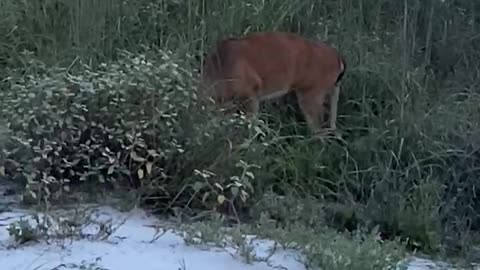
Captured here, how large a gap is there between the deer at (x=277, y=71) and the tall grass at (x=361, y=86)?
145mm

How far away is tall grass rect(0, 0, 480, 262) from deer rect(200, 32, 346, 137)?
145 millimetres

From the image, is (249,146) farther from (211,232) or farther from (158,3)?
(158,3)

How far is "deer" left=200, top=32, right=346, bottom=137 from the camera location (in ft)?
23.2

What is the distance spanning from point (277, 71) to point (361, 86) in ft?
1.95

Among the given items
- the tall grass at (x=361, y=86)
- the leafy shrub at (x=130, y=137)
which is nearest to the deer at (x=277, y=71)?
the tall grass at (x=361, y=86)

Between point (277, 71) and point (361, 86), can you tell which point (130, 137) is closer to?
point (277, 71)

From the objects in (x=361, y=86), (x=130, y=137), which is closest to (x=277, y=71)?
(x=361, y=86)

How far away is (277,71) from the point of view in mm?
7523

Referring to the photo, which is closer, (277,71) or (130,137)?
(130,137)

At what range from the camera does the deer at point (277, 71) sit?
707 centimetres

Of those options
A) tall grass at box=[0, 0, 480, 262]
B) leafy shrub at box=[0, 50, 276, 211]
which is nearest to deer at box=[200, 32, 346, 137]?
tall grass at box=[0, 0, 480, 262]

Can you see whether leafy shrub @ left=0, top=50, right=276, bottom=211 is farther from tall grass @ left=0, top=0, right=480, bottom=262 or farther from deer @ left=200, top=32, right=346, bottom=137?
deer @ left=200, top=32, right=346, bottom=137

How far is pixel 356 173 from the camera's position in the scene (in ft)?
20.5

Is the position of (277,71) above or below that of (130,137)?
below
